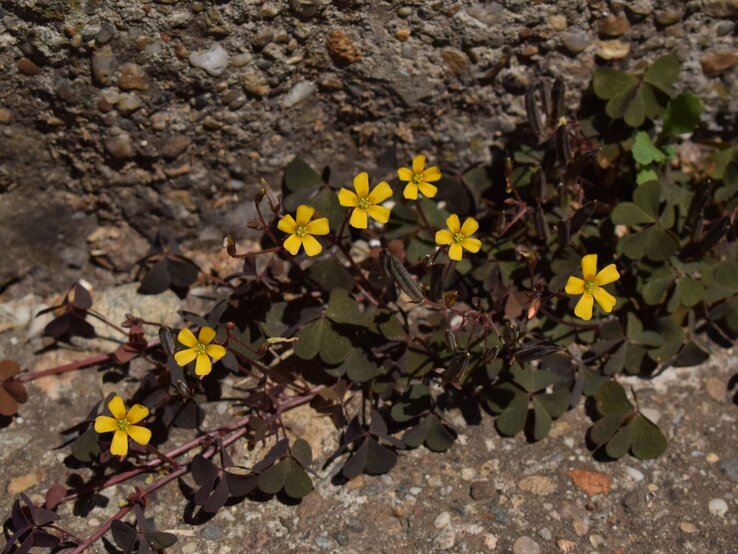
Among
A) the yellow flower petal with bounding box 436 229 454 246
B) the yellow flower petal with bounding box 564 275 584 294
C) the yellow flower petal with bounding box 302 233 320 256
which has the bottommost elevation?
the yellow flower petal with bounding box 564 275 584 294

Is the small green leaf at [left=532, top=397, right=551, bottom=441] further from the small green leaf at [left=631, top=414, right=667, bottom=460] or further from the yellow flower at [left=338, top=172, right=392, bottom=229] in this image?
the yellow flower at [left=338, top=172, right=392, bottom=229]

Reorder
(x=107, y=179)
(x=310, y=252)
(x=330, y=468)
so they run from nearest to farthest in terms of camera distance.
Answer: (x=310, y=252) < (x=330, y=468) < (x=107, y=179)

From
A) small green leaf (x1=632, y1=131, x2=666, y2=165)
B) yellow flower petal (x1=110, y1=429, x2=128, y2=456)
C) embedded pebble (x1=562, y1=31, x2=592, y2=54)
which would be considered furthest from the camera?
small green leaf (x1=632, y1=131, x2=666, y2=165)

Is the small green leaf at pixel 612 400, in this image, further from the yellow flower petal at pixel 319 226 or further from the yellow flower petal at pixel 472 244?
the yellow flower petal at pixel 319 226

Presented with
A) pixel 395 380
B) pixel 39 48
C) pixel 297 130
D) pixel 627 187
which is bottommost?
pixel 395 380

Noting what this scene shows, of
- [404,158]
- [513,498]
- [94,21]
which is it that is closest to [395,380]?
[513,498]

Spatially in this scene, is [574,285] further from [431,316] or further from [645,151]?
[645,151]

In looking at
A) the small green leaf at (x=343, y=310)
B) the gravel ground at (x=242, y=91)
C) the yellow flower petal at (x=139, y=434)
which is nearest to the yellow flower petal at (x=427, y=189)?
the gravel ground at (x=242, y=91)

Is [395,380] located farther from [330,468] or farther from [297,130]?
[297,130]

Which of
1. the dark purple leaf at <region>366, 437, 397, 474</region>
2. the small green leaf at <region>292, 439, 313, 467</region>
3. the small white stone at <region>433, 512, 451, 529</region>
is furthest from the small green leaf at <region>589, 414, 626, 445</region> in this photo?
the small green leaf at <region>292, 439, 313, 467</region>
